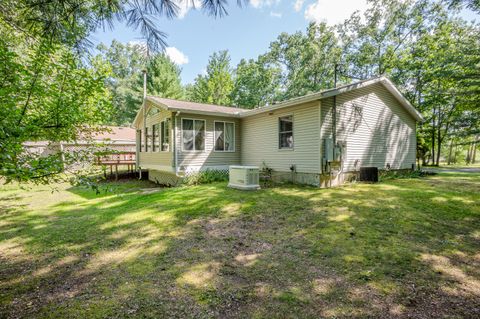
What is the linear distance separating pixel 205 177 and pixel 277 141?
354cm

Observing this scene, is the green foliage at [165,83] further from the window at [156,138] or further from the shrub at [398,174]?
the shrub at [398,174]

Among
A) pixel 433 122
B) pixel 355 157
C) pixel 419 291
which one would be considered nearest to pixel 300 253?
pixel 419 291

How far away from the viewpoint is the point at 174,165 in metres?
10.6

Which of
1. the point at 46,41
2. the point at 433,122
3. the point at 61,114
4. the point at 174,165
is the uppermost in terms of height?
the point at 433,122

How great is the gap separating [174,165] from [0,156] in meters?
8.50

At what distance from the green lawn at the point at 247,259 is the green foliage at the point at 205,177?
3.50 m

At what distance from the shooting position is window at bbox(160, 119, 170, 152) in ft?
37.3

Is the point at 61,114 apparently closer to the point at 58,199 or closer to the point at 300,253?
the point at 300,253

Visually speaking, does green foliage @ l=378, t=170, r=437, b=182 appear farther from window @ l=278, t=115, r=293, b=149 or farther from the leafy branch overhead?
the leafy branch overhead

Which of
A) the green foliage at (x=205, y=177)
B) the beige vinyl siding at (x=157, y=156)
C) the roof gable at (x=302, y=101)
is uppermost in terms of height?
the roof gable at (x=302, y=101)

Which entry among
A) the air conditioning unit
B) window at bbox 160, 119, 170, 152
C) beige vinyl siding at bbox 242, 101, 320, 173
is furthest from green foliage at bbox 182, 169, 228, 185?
the air conditioning unit

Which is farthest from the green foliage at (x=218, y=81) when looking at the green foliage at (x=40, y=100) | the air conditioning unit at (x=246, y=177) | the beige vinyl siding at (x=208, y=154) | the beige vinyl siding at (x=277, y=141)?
the green foliage at (x=40, y=100)

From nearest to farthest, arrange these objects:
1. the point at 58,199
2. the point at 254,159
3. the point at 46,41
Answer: the point at 46,41 → the point at 58,199 → the point at 254,159

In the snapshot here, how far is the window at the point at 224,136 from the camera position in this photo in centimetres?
1191
